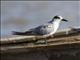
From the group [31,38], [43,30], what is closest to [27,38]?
[31,38]

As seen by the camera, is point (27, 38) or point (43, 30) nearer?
point (27, 38)

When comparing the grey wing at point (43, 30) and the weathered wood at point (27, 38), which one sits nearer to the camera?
the weathered wood at point (27, 38)

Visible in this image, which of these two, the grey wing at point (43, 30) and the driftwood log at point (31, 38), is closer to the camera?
the driftwood log at point (31, 38)

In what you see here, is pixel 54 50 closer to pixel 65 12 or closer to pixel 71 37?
pixel 71 37

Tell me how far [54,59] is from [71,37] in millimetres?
154

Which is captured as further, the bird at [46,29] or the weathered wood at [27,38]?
the bird at [46,29]

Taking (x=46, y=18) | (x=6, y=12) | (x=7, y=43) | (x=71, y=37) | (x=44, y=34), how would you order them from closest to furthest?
(x=7, y=43) → (x=71, y=37) → (x=44, y=34) → (x=46, y=18) → (x=6, y=12)

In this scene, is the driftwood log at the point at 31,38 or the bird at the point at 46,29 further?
the bird at the point at 46,29

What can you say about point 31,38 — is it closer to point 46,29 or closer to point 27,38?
point 27,38

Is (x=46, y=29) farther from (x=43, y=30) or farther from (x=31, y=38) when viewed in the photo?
(x=31, y=38)

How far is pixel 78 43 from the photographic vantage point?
5.46 feet

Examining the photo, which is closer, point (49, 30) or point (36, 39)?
point (36, 39)

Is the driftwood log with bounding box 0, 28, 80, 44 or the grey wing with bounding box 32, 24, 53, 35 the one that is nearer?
the driftwood log with bounding box 0, 28, 80, 44

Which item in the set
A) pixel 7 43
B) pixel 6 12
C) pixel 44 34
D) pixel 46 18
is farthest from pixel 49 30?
pixel 6 12
